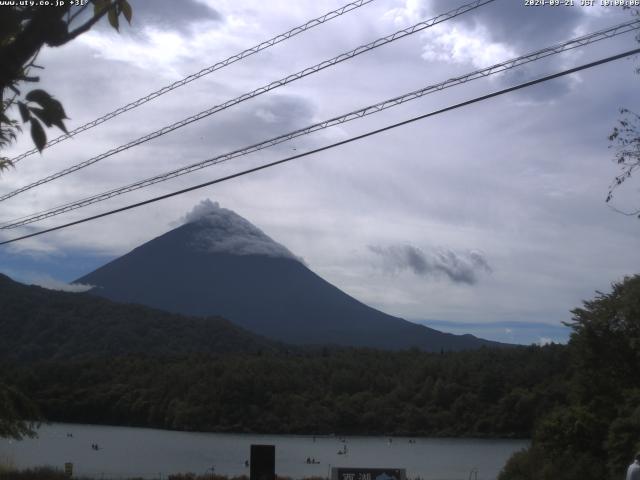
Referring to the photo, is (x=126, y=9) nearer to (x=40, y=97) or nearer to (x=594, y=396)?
(x=40, y=97)

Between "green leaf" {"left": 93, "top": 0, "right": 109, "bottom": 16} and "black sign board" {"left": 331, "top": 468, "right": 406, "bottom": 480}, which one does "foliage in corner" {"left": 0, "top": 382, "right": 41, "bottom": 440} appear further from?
"green leaf" {"left": 93, "top": 0, "right": 109, "bottom": 16}

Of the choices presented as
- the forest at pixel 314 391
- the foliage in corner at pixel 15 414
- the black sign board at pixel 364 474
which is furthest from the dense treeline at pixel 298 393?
the black sign board at pixel 364 474

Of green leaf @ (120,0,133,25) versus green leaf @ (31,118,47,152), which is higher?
green leaf @ (120,0,133,25)

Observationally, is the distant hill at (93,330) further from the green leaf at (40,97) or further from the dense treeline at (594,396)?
the green leaf at (40,97)

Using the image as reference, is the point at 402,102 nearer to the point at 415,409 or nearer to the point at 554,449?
the point at 554,449

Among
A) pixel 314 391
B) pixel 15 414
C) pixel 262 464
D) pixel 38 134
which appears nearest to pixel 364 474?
pixel 262 464

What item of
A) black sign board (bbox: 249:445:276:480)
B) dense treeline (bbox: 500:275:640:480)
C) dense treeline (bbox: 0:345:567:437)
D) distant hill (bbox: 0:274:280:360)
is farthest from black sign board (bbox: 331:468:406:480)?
distant hill (bbox: 0:274:280:360)
